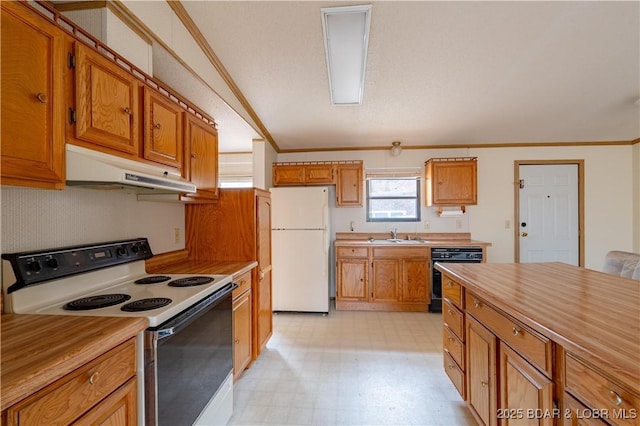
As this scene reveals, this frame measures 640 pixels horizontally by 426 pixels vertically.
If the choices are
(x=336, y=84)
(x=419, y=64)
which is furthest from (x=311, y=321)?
(x=419, y=64)

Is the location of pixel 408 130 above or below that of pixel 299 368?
above

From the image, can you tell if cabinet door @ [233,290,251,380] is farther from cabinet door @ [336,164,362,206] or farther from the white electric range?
cabinet door @ [336,164,362,206]

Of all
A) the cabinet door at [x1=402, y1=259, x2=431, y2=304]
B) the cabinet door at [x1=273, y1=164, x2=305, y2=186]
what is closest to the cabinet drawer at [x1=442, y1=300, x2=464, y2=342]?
the cabinet door at [x1=402, y1=259, x2=431, y2=304]

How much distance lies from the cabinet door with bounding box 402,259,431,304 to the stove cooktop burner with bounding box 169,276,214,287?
263 centimetres

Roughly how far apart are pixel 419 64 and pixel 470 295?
1.83 meters

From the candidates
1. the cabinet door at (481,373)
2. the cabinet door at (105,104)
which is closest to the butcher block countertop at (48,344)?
the cabinet door at (105,104)

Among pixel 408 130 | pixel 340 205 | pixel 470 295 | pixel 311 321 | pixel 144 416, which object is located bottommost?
pixel 311 321

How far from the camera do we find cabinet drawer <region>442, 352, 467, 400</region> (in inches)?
63.6

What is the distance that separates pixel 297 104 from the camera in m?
2.79

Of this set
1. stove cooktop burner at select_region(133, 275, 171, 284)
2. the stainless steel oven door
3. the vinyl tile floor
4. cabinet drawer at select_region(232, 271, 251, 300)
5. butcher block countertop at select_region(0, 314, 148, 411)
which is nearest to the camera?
butcher block countertop at select_region(0, 314, 148, 411)

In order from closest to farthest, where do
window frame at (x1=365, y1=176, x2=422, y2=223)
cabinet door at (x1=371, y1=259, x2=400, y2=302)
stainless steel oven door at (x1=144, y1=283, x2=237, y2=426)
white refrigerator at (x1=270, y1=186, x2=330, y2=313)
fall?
1. stainless steel oven door at (x1=144, y1=283, x2=237, y2=426)
2. white refrigerator at (x1=270, y1=186, x2=330, y2=313)
3. cabinet door at (x1=371, y1=259, x2=400, y2=302)
4. window frame at (x1=365, y1=176, x2=422, y2=223)

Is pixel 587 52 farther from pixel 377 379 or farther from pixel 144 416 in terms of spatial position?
pixel 144 416

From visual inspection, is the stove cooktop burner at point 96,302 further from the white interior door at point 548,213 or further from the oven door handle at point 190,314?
the white interior door at point 548,213

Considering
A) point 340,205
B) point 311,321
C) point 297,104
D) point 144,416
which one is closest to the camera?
point 144,416
